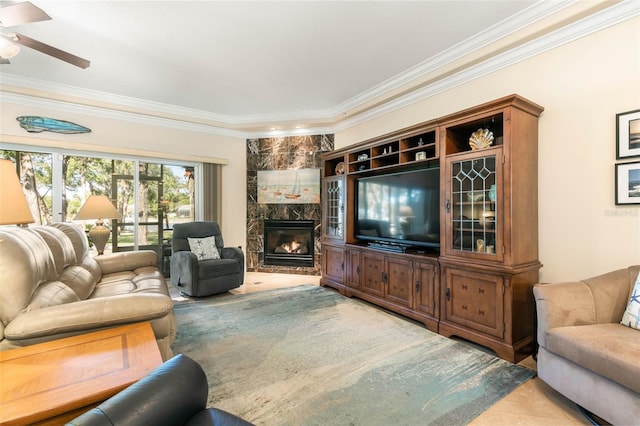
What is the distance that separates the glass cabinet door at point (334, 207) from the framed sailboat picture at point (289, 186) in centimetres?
82

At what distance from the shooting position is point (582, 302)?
1.93 m

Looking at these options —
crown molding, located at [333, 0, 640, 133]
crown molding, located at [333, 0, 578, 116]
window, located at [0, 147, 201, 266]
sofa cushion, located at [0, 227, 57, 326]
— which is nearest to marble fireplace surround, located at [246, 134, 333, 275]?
window, located at [0, 147, 201, 266]

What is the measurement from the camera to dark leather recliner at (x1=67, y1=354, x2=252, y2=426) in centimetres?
89

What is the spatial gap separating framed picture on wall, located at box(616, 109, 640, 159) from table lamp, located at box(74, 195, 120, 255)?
5001mm

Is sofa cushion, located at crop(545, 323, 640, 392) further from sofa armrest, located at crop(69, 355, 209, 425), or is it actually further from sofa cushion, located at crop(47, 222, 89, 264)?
sofa cushion, located at crop(47, 222, 89, 264)

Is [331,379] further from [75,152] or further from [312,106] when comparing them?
[75,152]

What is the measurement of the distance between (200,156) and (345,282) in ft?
11.2

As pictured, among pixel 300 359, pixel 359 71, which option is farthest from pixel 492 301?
pixel 359 71

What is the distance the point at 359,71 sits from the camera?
3.62m

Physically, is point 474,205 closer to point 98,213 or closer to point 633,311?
point 633,311

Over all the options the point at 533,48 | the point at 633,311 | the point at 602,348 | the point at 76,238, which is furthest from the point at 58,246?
the point at 533,48

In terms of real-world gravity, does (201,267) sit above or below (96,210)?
below

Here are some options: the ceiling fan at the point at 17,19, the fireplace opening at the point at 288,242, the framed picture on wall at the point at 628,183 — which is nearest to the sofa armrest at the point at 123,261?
the ceiling fan at the point at 17,19

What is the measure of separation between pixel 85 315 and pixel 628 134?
377 cm
